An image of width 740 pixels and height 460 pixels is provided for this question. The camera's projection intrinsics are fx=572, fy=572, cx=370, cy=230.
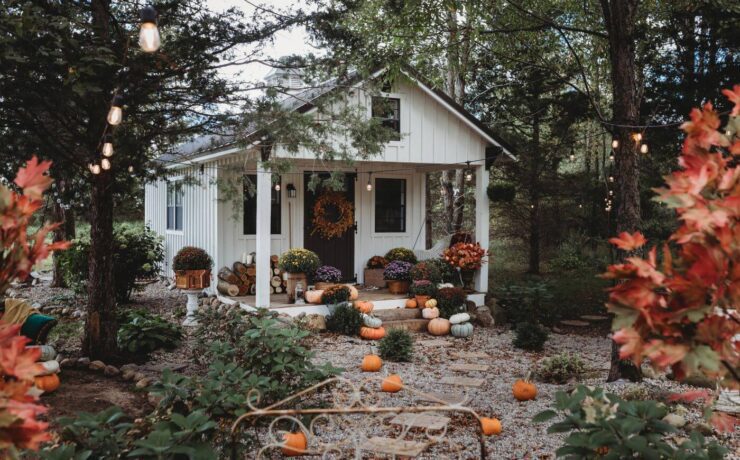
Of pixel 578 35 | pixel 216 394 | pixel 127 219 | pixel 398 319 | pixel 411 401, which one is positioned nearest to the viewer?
pixel 216 394

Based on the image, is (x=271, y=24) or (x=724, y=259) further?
(x=271, y=24)

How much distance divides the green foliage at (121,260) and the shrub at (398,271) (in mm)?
4751

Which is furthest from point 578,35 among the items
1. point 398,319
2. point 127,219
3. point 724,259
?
point 127,219

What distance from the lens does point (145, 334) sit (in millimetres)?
7418

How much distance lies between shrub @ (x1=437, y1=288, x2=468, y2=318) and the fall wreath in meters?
2.82

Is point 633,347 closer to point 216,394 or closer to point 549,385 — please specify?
point 216,394

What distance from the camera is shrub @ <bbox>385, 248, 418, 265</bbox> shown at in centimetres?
1209

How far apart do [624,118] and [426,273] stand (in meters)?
5.40

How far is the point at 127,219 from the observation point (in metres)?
23.0

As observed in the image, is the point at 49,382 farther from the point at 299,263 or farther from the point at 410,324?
the point at 410,324

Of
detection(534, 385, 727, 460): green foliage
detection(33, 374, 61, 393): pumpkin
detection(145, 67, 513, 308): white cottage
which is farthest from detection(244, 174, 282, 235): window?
detection(534, 385, 727, 460): green foliage

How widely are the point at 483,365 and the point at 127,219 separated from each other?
19.2 meters

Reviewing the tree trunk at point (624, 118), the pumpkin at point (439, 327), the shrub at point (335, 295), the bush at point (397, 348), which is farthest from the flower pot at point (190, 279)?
the tree trunk at point (624, 118)

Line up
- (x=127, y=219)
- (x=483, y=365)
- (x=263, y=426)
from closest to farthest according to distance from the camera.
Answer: (x=263, y=426), (x=483, y=365), (x=127, y=219)
